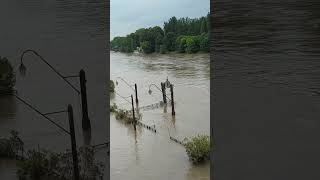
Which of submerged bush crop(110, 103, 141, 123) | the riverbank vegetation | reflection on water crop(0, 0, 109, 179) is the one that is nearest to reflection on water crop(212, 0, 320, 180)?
reflection on water crop(0, 0, 109, 179)

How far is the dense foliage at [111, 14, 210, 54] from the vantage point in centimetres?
652

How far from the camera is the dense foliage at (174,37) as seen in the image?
6.52 m

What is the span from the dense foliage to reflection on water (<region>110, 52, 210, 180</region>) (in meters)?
0.24

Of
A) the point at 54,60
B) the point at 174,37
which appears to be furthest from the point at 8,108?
the point at 174,37

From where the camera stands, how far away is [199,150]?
19.7 feet

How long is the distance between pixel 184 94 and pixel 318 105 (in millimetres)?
6793

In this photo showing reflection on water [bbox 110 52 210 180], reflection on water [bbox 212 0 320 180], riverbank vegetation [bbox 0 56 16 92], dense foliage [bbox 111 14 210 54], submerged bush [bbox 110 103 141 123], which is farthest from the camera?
submerged bush [bbox 110 103 141 123]

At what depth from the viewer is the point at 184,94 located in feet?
28.6

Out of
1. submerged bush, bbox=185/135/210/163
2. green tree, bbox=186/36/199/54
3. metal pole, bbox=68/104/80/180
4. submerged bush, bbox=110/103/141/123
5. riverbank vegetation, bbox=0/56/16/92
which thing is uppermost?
green tree, bbox=186/36/199/54

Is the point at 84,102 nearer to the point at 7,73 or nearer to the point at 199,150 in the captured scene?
the point at 7,73

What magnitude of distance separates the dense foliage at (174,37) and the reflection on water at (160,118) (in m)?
0.24

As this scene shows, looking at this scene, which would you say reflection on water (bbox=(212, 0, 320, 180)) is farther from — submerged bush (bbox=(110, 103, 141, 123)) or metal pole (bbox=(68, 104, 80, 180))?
submerged bush (bbox=(110, 103, 141, 123))

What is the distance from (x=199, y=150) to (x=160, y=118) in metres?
2.39

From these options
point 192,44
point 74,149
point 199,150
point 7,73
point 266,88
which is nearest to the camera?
point 266,88
